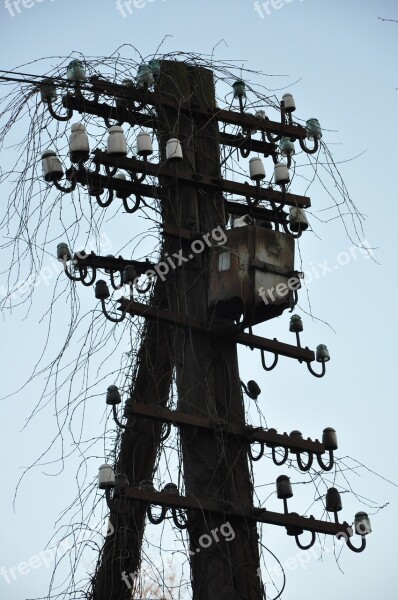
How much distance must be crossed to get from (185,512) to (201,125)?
8.63ft

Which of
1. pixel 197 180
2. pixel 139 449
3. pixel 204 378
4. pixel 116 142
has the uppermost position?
pixel 197 180

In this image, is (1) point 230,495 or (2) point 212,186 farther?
(2) point 212,186

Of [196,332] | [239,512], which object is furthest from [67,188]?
[239,512]

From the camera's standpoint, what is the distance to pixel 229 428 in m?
7.42

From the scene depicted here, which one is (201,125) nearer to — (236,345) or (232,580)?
(236,345)

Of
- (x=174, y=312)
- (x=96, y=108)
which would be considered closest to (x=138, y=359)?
(x=174, y=312)

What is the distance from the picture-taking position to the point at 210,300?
7.66 m

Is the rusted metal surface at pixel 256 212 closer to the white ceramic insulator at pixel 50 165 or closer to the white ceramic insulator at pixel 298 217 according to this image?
the white ceramic insulator at pixel 298 217

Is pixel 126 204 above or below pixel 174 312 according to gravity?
above

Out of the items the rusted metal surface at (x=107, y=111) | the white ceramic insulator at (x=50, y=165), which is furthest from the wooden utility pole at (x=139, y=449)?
the rusted metal surface at (x=107, y=111)

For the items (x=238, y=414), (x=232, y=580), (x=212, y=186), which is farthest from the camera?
(x=212, y=186)

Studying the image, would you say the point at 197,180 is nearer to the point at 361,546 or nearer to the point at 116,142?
the point at 116,142

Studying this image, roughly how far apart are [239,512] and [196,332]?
1.12 metres

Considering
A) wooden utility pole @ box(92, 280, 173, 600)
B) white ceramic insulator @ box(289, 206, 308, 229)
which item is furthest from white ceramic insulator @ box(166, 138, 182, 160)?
white ceramic insulator @ box(289, 206, 308, 229)
